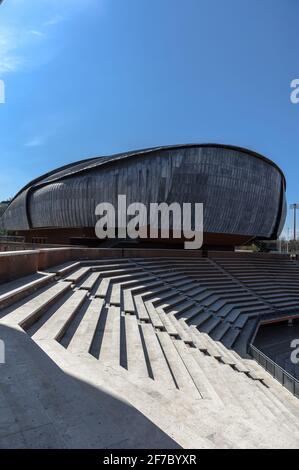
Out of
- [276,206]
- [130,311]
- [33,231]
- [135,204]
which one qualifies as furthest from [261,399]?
[33,231]

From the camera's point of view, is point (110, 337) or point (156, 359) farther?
point (156, 359)

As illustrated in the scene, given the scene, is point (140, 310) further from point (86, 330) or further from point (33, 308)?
point (33, 308)

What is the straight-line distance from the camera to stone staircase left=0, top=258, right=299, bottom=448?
360 centimetres

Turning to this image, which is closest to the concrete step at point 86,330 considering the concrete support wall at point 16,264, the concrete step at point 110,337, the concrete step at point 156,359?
the concrete step at point 110,337

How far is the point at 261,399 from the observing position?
7.30 m

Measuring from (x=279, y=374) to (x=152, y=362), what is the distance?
556 cm

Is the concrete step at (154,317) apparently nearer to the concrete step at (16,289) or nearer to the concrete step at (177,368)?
the concrete step at (177,368)

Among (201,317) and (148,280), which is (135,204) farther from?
(201,317)

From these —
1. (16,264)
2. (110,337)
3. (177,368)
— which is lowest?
(177,368)

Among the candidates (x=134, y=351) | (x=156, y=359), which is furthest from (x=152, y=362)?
(x=134, y=351)

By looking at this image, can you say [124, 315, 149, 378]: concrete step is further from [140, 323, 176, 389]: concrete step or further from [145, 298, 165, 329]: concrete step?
[145, 298, 165, 329]: concrete step

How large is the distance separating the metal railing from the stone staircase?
22cm

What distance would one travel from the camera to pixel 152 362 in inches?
248
